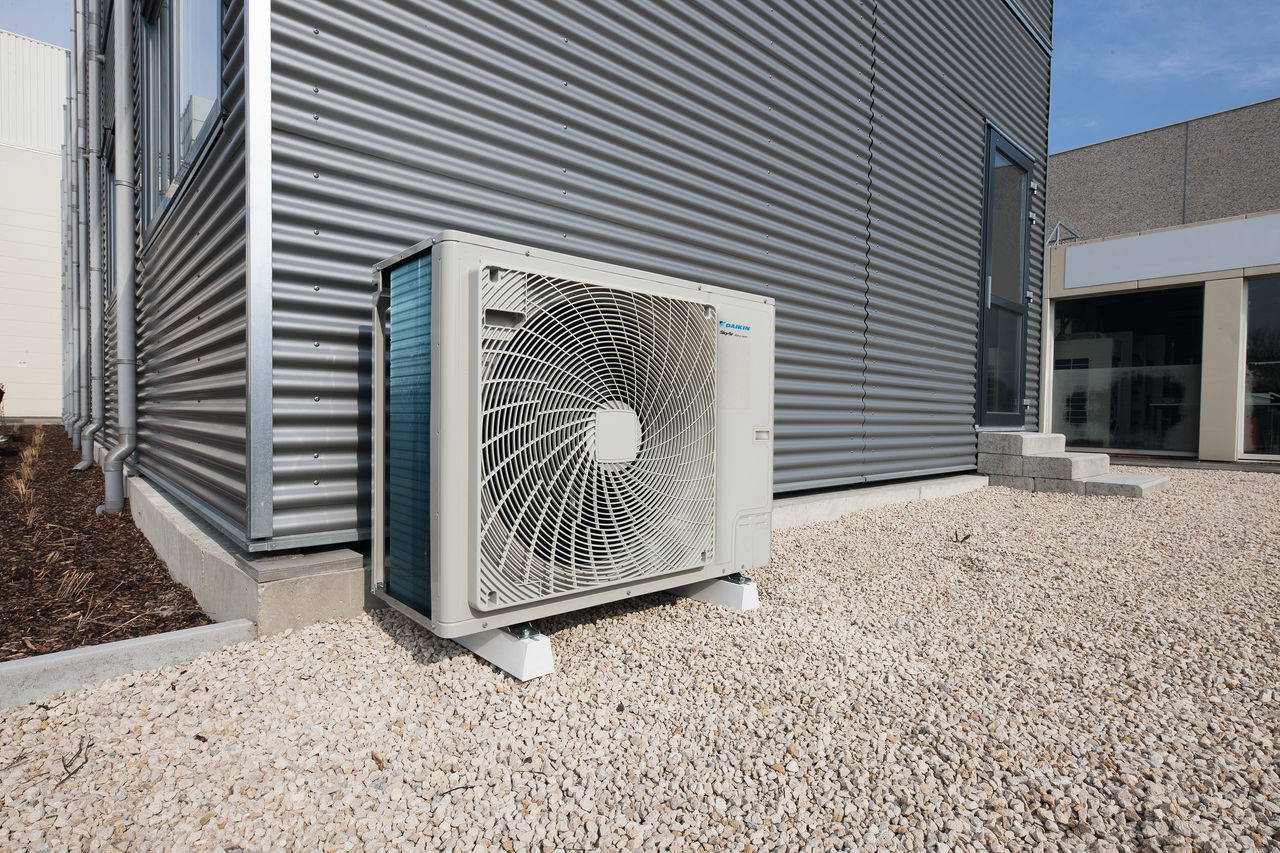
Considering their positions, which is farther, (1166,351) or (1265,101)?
(1265,101)

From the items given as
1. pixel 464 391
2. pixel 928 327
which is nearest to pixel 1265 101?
pixel 928 327

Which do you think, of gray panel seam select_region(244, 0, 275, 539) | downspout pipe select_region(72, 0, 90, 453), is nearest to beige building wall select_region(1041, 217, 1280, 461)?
gray panel seam select_region(244, 0, 275, 539)

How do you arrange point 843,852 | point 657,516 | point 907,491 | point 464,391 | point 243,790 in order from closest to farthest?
1. point 843,852
2. point 243,790
3. point 464,391
4. point 657,516
5. point 907,491

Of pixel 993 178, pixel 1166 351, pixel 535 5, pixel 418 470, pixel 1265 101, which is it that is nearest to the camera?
pixel 418 470

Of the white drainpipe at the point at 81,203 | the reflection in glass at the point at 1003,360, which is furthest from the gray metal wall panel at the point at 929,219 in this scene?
the white drainpipe at the point at 81,203

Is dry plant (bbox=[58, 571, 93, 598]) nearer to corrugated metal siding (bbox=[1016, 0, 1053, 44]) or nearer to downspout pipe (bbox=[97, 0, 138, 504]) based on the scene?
downspout pipe (bbox=[97, 0, 138, 504])

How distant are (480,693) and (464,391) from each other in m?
0.84

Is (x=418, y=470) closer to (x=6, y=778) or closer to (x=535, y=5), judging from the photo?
(x=6, y=778)

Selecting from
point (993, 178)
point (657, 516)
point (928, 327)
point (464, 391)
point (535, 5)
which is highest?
point (993, 178)

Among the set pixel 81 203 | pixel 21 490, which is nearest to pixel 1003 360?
pixel 21 490

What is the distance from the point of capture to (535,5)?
2.82 meters

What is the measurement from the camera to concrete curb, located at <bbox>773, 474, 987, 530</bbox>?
413 cm

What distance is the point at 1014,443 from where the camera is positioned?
6.11 metres

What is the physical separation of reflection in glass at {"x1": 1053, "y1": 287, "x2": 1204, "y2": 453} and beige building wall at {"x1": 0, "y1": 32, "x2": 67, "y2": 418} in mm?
20126
